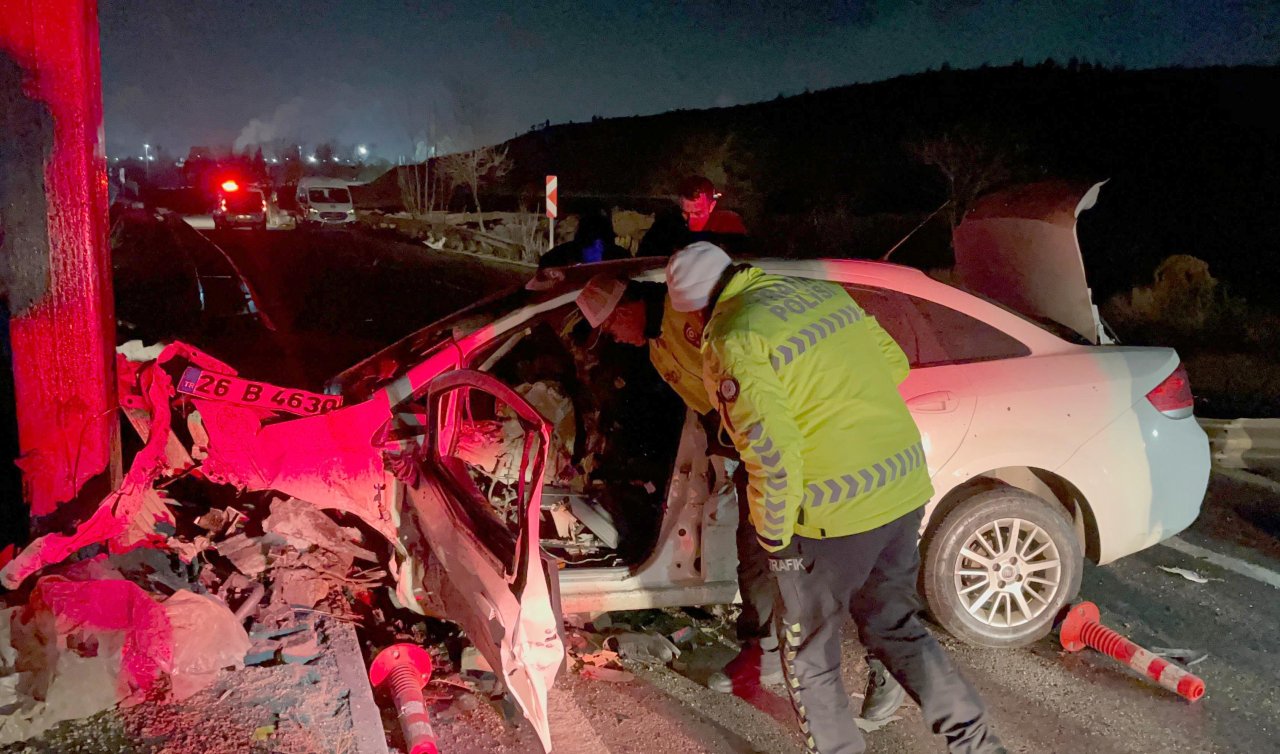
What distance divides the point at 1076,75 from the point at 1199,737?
78571mm

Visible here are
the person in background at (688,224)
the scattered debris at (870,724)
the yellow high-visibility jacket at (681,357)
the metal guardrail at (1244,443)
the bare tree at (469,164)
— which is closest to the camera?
the yellow high-visibility jacket at (681,357)

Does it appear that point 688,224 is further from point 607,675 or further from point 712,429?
point 607,675

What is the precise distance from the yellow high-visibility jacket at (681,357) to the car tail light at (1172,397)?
2.04 meters

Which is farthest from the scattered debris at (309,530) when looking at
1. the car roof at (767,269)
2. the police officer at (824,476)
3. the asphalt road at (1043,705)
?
the police officer at (824,476)

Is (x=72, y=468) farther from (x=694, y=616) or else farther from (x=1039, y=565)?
(x=1039, y=565)

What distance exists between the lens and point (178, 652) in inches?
126

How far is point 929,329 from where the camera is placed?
396cm

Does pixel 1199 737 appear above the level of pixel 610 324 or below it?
below

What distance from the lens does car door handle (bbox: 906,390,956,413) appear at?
3.77 metres

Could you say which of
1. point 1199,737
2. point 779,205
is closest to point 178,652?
point 1199,737

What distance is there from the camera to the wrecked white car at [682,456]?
3531 millimetres

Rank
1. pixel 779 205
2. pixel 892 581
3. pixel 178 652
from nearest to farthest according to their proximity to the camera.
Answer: pixel 892 581, pixel 178 652, pixel 779 205

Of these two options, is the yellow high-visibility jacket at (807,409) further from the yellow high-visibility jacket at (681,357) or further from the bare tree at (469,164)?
the bare tree at (469,164)

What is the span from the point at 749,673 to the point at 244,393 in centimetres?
226
